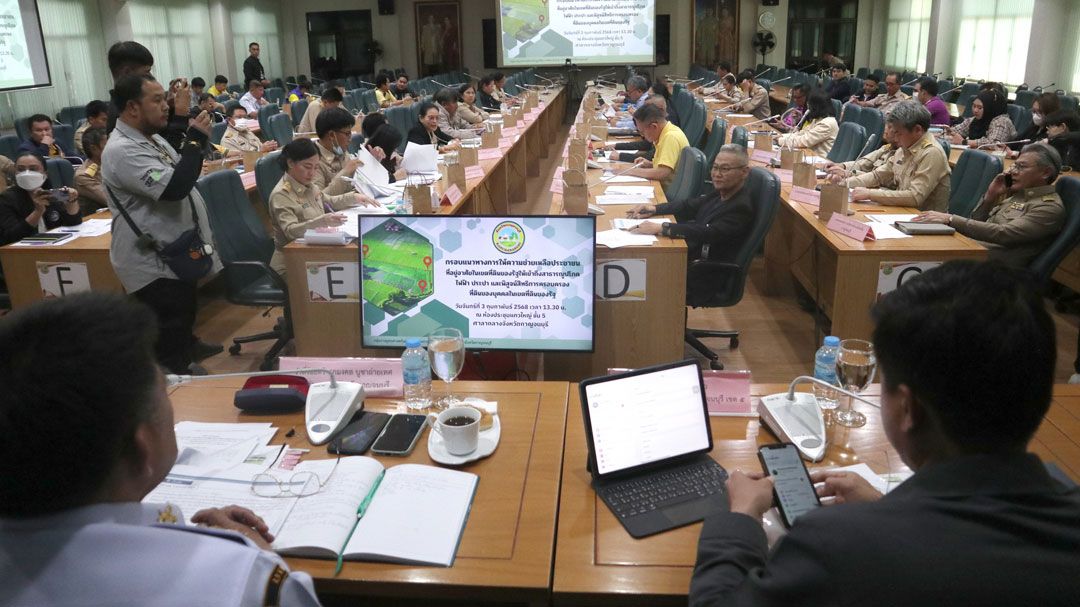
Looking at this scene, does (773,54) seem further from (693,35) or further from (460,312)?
(460,312)

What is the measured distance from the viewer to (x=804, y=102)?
6.97 metres

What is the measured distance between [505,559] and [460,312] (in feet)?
2.94

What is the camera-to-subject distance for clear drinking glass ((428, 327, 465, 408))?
172 cm

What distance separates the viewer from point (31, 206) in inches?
137

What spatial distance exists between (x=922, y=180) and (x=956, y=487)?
320 centimetres

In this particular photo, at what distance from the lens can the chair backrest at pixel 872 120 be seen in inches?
234

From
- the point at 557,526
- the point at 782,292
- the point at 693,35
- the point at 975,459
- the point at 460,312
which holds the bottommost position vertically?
the point at 782,292

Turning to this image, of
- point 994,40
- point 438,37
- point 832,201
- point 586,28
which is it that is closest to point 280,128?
point 832,201

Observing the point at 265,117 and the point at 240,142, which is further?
the point at 265,117

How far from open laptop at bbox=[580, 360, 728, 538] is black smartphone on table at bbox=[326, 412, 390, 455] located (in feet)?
1.49

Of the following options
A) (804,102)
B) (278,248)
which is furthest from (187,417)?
(804,102)

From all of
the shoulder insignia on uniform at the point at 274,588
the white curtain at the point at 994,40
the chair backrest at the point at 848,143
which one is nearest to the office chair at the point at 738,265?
the chair backrest at the point at 848,143

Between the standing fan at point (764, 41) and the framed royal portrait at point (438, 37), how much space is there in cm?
605

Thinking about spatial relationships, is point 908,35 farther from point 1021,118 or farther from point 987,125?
point 987,125
